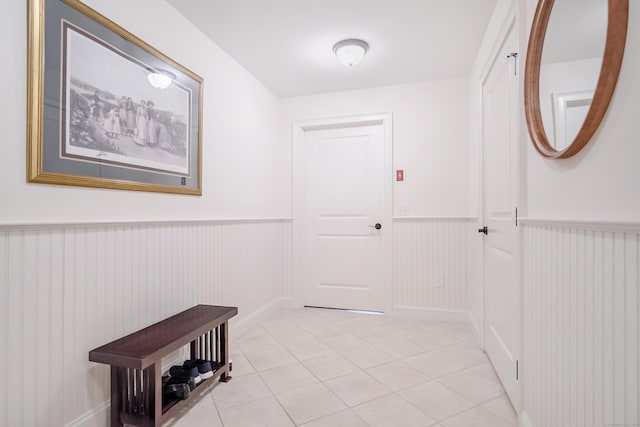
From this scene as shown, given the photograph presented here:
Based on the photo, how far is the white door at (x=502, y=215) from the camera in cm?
162

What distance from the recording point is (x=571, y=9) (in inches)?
40.8

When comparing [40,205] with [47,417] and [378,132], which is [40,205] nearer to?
[47,417]

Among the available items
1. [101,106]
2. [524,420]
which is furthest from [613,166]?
[101,106]

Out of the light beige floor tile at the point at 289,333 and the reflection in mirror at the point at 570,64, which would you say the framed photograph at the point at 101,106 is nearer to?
the light beige floor tile at the point at 289,333

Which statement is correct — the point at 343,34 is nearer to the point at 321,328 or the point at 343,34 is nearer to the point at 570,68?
the point at 570,68

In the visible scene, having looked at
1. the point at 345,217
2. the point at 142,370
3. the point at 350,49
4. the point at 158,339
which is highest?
the point at 350,49

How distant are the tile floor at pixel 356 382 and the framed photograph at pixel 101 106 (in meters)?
1.26

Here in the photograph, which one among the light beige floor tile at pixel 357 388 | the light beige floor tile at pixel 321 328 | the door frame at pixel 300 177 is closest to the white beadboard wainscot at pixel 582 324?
the light beige floor tile at pixel 357 388

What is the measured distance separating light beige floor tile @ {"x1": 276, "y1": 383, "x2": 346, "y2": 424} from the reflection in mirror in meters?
1.56

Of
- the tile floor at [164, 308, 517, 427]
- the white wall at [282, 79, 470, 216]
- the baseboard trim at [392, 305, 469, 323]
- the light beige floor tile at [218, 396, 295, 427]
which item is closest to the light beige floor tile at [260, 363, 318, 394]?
the tile floor at [164, 308, 517, 427]

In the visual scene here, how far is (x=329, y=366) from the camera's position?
2.08 metres

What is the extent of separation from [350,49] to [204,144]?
131 cm

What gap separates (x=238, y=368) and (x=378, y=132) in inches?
98.8

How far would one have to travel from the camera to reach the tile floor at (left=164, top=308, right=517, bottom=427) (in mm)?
1549
